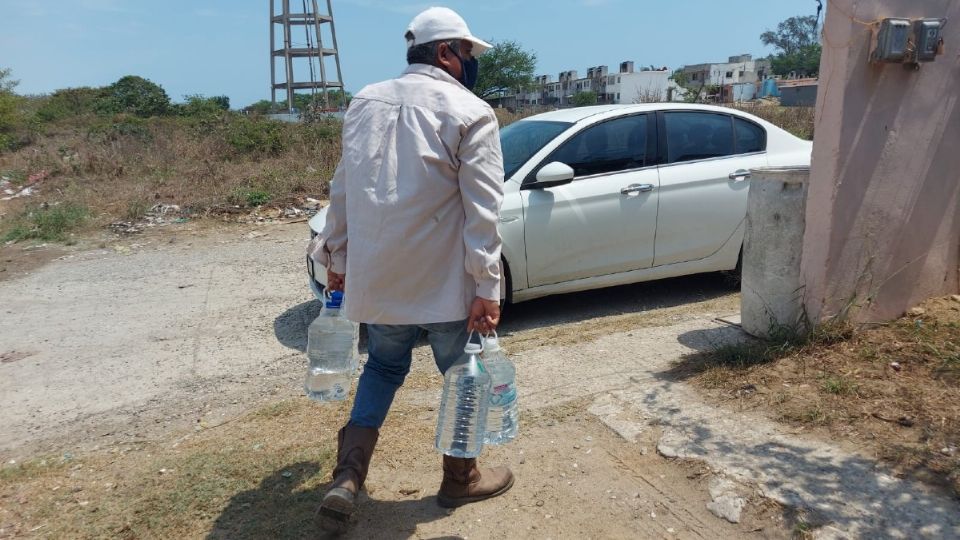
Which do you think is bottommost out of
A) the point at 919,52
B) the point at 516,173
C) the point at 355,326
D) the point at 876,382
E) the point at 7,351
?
the point at 7,351

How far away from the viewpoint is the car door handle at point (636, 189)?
5324mm

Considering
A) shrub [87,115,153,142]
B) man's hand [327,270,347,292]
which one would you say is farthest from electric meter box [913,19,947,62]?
shrub [87,115,153,142]

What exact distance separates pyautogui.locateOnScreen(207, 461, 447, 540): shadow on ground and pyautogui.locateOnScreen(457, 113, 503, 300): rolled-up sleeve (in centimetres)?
107

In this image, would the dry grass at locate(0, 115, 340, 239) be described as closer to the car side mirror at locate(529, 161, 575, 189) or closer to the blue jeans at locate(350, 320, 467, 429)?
the car side mirror at locate(529, 161, 575, 189)

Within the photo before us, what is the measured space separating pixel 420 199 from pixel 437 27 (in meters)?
0.65

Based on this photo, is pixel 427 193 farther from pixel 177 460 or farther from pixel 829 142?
pixel 829 142

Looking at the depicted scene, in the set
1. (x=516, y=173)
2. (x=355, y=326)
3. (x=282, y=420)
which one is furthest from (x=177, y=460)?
(x=516, y=173)

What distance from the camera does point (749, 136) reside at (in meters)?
5.89

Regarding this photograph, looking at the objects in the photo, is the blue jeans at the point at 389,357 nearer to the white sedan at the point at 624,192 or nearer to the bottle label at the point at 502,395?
the bottle label at the point at 502,395

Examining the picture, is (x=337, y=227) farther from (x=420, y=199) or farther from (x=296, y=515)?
(x=296, y=515)

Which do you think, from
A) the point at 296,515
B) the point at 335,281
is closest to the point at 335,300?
the point at 335,281

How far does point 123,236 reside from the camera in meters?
10.2

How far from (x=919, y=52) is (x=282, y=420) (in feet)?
13.4

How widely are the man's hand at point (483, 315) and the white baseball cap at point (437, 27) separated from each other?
97 cm
